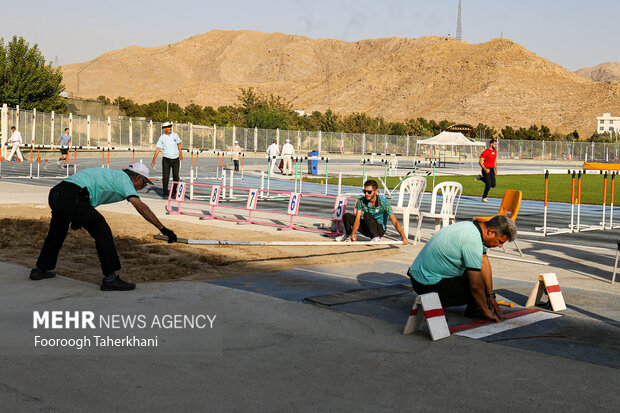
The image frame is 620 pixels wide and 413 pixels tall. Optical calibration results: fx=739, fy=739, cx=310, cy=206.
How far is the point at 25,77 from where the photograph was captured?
63.6 metres

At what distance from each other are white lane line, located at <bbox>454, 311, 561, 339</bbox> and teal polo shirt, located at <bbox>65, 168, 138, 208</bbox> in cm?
399

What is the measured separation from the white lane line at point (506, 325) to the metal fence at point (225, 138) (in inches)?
1497

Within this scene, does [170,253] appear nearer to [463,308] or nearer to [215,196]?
[463,308]

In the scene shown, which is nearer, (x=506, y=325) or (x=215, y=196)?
(x=506, y=325)

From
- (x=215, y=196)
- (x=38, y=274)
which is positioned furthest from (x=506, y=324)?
(x=215, y=196)

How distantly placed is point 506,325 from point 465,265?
A: 71cm

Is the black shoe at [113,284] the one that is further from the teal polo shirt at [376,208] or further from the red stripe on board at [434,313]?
the teal polo shirt at [376,208]

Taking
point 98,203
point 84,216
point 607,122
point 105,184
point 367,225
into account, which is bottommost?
point 367,225

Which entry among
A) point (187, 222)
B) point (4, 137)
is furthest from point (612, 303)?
point (4, 137)

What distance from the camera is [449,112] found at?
5428 inches

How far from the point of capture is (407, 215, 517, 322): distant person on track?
7.12 m

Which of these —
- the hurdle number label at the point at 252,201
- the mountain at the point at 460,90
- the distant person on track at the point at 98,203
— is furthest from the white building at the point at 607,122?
the distant person on track at the point at 98,203

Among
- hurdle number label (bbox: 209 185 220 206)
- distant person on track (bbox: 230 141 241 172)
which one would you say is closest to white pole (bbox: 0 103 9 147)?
distant person on track (bbox: 230 141 241 172)

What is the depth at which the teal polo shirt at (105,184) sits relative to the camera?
830cm
